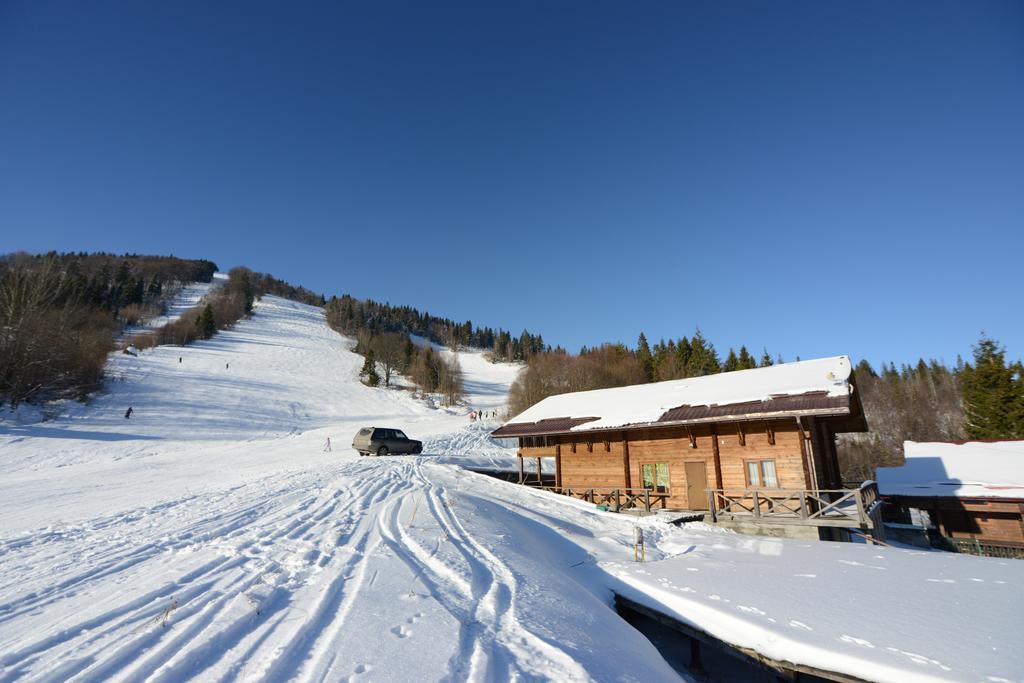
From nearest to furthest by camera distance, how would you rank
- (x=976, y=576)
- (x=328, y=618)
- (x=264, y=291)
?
(x=328, y=618) → (x=976, y=576) → (x=264, y=291)

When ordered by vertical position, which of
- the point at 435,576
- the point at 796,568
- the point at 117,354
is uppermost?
the point at 117,354

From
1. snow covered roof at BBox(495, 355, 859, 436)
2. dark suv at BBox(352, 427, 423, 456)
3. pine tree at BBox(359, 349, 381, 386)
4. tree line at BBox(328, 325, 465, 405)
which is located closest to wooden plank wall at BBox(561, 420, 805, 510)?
snow covered roof at BBox(495, 355, 859, 436)

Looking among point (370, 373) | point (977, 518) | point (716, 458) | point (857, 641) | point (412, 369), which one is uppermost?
point (412, 369)

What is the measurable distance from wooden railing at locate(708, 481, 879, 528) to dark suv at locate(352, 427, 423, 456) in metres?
18.2

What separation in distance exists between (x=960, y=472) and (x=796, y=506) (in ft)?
48.3

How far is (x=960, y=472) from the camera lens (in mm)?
23250

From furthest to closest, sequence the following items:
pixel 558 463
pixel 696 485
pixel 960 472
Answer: pixel 558 463 → pixel 960 472 → pixel 696 485

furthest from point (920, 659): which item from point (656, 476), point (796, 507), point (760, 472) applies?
point (656, 476)

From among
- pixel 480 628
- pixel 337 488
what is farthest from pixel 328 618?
pixel 337 488

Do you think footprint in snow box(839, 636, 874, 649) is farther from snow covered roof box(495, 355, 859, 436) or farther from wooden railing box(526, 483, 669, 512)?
wooden railing box(526, 483, 669, 512)

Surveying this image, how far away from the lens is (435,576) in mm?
7219

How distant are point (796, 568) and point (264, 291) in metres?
162

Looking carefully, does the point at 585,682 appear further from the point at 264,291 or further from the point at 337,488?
the point at 264,291

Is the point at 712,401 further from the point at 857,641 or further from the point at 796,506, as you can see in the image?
the point at 857,641
